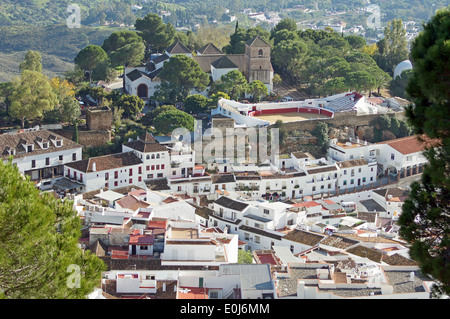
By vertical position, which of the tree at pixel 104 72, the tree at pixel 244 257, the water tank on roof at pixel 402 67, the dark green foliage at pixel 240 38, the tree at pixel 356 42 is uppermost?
the dark green foliage at pixel 240 38

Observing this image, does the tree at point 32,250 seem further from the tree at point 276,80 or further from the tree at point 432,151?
the tree at point 276,80

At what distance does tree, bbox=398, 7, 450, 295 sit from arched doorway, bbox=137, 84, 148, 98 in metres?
30.0

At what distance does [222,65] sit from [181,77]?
300cm

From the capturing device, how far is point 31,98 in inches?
1288

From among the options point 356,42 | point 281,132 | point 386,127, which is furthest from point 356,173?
point 356,42

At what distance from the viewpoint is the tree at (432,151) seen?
867 cm

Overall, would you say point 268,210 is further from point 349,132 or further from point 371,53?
point 371,53

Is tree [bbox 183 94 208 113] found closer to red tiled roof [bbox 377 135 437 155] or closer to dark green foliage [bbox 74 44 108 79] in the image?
dark green foliage [bbox 74 44 108 79]

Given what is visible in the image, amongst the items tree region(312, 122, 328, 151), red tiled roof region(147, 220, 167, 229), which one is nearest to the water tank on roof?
tree region(312, 122, 328, 151)

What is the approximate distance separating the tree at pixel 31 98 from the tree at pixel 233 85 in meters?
8.91

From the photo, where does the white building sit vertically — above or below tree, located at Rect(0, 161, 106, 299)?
below

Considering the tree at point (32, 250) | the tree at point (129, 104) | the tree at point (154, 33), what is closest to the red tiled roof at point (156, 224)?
the tree at point (129, 104)

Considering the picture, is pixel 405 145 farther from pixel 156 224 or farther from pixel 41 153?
pixel 41 153

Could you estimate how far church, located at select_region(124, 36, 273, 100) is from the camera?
1558 inches
